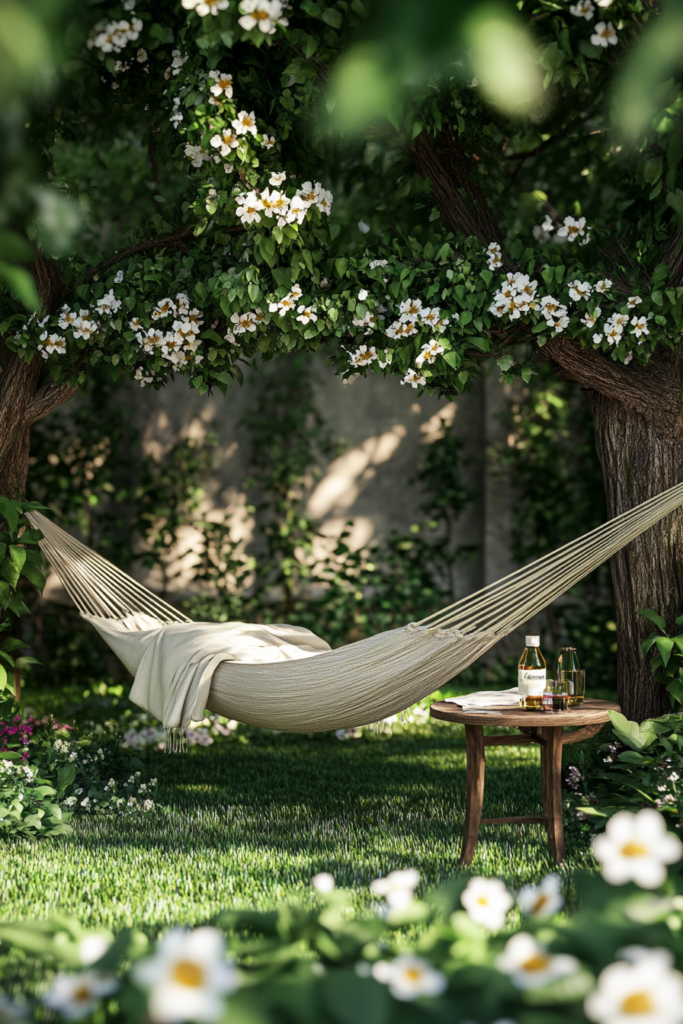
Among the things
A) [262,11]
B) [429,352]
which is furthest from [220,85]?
[429,352]

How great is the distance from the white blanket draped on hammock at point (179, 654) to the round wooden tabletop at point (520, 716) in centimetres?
41

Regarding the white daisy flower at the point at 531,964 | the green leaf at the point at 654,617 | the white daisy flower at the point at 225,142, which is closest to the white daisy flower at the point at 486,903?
the white daisy flower at the point at 531,964

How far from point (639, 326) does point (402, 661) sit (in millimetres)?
1063

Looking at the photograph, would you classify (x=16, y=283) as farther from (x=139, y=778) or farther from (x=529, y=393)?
(x=529, y=393)

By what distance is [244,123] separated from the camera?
7.52ft

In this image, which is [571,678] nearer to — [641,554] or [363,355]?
[641,554]

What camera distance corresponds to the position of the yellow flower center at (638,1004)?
2.71ft

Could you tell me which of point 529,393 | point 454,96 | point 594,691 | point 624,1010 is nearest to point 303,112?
point 454,96

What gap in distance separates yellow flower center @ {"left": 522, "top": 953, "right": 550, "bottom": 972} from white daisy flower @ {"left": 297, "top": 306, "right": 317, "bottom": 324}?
1.78 m

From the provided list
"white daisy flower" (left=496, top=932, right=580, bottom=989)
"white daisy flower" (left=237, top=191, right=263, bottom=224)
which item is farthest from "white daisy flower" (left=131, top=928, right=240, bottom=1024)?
"white daisy flower" (left=237, top=191, right=263, bottom=224)

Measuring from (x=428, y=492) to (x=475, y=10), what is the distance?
4.53 m

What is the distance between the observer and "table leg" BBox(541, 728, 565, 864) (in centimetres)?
212

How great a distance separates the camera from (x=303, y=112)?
7.54ft

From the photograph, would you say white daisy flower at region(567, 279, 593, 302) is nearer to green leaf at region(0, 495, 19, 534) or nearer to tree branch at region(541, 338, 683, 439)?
tree branch at region(541, 338, 683, 439)
